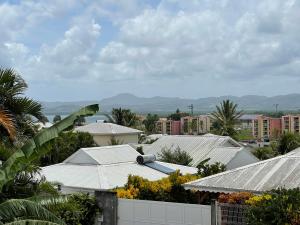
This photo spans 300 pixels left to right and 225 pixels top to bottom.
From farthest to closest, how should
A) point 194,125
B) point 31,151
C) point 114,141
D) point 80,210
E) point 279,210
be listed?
point 194,125
point 114,141
point 80,210
point 279,210
point 31,151

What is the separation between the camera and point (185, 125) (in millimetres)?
152125

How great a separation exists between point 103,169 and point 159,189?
188 inches

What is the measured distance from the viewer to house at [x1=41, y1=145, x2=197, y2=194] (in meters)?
21.6

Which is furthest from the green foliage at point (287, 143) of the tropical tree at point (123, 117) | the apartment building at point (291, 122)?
the apartment building at point (291, 122)

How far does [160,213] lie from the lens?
15711 mm

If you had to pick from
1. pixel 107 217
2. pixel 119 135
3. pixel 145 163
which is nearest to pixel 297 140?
pixel 119 135

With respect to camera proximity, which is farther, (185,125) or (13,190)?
(185,125)

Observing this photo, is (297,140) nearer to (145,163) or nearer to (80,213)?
(145,163)

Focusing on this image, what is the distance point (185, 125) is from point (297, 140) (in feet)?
340

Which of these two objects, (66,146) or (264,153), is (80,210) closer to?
(66,146)

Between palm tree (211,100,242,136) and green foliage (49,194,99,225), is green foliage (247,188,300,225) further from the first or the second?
palm tree (211,100,242,136)

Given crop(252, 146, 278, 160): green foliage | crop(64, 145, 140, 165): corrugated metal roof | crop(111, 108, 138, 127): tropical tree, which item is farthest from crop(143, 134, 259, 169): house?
crop(111, 108, 138, 127): tropical tree

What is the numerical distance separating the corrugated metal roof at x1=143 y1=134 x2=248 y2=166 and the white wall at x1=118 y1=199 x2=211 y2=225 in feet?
60.5

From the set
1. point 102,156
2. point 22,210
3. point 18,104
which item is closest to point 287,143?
point 102,156
